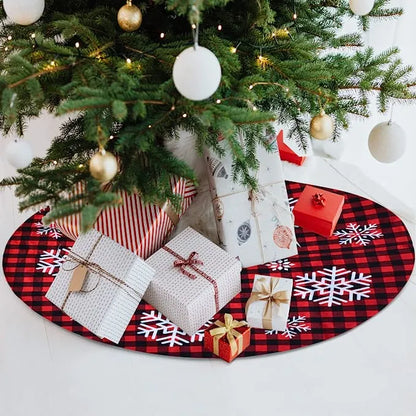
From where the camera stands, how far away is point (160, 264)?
1.62 meters

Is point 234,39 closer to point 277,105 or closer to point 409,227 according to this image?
point 277,105

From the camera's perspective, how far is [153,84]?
4.40 feet

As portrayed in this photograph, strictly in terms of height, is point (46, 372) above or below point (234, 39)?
below

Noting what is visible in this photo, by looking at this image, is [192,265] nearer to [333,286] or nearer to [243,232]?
[243,232]

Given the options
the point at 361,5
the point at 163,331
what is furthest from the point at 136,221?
the point at 361,5

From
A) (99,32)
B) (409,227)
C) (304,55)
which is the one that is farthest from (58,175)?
(409,227)

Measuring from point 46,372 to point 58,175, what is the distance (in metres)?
0.50

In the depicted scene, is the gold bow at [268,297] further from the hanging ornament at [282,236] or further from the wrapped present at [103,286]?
the wrapped present at [103,286]

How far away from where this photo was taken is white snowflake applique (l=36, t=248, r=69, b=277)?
1786 millimetres

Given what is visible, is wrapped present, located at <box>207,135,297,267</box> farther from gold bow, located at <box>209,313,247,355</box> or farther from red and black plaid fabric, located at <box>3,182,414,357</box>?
gold bow, located at <box>209,313,247,355</box>

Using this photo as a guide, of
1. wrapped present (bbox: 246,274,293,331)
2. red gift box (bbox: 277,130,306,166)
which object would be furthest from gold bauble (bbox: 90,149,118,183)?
red gift box (bbox: 277,130,306,166)

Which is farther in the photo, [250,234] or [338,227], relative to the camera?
[338,227]

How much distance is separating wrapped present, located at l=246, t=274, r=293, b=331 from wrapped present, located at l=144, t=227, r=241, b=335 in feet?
0.24

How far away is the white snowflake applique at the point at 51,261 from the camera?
1.79 metres
